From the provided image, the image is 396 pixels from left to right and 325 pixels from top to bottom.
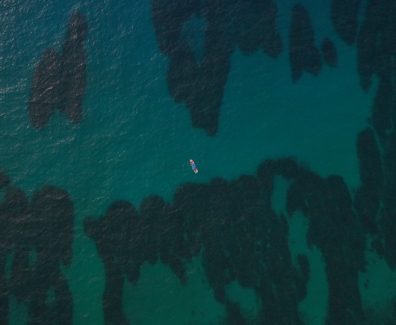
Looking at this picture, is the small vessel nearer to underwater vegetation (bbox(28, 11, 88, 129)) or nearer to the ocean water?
the ocean water

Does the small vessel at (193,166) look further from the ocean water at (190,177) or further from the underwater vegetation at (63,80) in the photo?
the underwater vegetation at (63,80)

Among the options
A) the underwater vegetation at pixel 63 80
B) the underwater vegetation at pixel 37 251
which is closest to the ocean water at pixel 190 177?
the underwater vegetation at pixel 37 251

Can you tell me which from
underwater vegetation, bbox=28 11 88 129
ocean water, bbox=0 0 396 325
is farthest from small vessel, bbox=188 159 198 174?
underwater vegetation, bbox=28 11 88 129

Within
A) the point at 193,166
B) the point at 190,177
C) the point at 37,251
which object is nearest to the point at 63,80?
the point at 193,166

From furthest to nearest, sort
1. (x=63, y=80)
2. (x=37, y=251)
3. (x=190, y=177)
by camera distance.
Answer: (x=63, y=80) < (x=190, y=177) < (x=37, y=251)

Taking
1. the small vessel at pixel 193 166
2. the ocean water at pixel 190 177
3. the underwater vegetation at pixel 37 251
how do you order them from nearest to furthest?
1. the underwater vegetation at pixel 37 251
2. the ocean water at pixel 190 177
3. the small vessel at pixel 193 166

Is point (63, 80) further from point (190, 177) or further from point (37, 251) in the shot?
point (37, 251)

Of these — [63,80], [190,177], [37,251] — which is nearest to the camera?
[37,251]

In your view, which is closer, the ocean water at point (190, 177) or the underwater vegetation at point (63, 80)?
the ocean water at point (190, 177)

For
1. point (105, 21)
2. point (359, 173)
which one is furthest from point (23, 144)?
point (359, 173)
